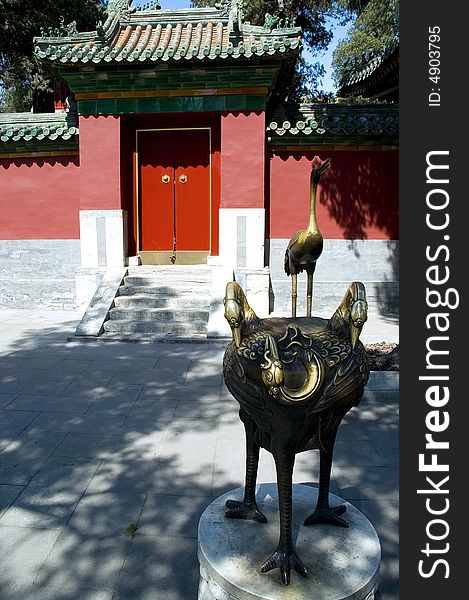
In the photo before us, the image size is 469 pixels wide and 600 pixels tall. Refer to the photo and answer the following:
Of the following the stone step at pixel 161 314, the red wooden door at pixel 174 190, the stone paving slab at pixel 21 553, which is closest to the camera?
the stone paving slab at pixel 21 553

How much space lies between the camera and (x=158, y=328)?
7.75 m

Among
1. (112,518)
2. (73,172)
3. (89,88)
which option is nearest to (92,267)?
(73,172)

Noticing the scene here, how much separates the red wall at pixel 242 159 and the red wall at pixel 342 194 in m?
0.45

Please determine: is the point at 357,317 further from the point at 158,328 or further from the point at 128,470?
the point at 158,328

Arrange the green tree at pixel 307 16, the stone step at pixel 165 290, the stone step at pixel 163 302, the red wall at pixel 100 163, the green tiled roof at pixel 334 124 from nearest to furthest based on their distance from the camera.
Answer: the stone step at pixel 163 302
the stone step at pixel 165 290
the green tiled roof at pixel 334 124
the red wall at pixel 100 163
the green tree at pixel 307 16

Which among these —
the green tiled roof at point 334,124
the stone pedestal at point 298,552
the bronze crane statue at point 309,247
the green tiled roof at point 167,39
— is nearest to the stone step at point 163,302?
the green tiled roof at point 334,124

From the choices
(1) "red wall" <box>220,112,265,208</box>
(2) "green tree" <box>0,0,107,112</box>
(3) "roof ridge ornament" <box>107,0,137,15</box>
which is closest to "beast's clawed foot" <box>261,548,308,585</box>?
(1) "red wall" <box>220,112,265,208</box>

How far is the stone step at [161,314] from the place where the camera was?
800 centimetres

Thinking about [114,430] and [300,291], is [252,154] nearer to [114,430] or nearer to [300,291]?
[300,291]

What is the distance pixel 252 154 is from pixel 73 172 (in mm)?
3548

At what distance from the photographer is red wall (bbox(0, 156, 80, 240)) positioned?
967 centimetres

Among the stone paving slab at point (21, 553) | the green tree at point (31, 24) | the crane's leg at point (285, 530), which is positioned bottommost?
the stone paving slab at point (21, 553)

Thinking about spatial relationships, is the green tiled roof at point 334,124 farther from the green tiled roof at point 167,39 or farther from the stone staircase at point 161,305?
the stone staircase at point 161,305

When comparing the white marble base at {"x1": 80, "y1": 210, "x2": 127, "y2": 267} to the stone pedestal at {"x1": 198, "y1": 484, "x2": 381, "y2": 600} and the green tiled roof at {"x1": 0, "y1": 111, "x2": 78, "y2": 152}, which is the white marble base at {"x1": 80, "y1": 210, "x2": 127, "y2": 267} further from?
the stone pedestal at {"x1": 198, "y1": 484, "x2": 381, "y2": 600}
